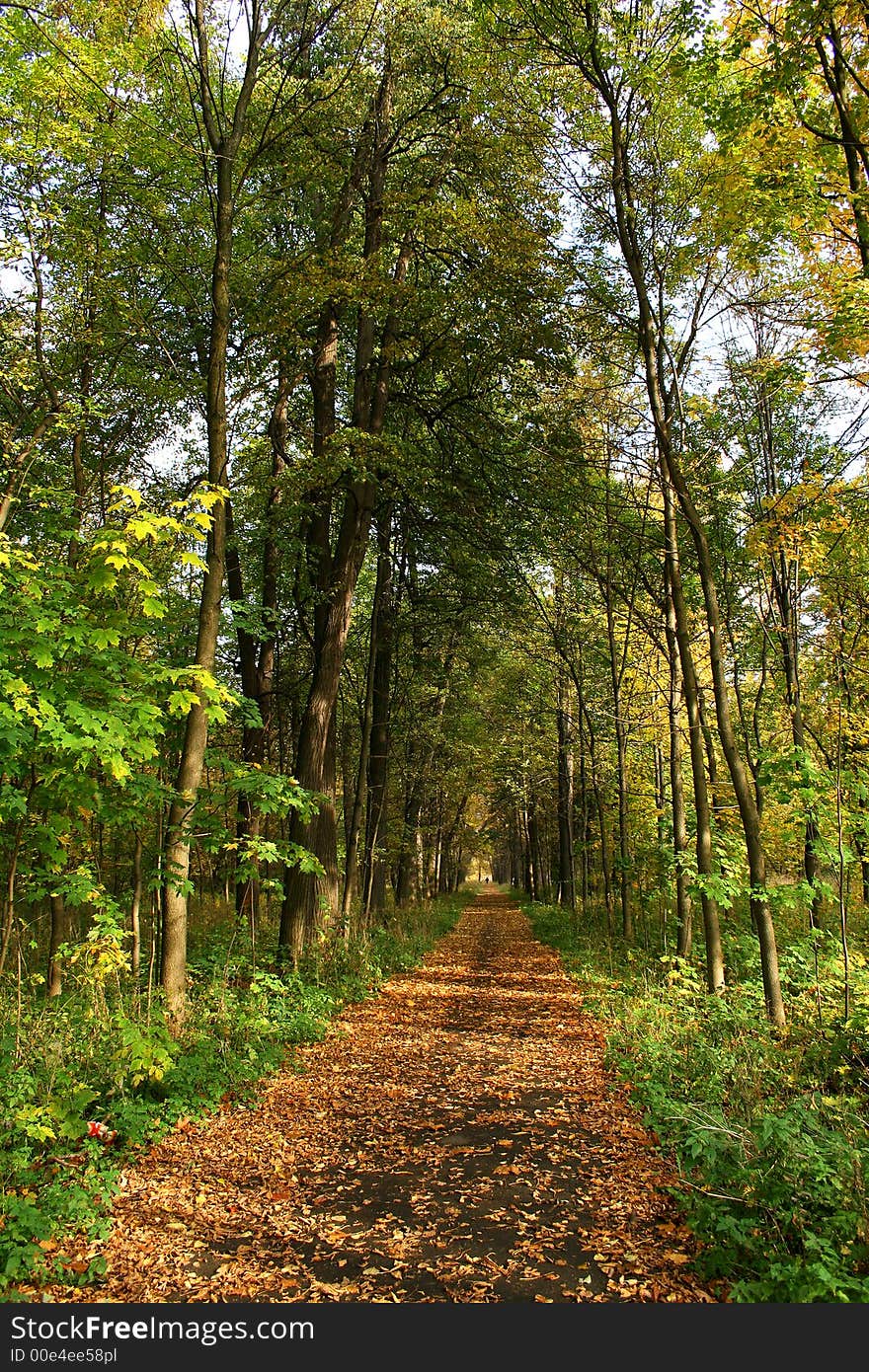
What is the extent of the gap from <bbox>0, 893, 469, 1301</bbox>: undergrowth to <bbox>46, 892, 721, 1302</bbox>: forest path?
17 centimetres

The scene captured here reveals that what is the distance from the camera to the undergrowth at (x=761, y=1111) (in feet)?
10.6

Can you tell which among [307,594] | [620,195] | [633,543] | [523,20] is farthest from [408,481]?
[523,20]

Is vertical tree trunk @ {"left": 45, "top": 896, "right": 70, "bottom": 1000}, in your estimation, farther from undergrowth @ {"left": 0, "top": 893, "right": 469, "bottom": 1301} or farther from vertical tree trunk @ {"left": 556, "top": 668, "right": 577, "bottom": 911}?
vertical tree trunk @ {"left": 556, "top": 668, "right": 577, "bottom": 911}

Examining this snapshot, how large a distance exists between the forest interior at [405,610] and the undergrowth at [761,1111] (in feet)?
0.13

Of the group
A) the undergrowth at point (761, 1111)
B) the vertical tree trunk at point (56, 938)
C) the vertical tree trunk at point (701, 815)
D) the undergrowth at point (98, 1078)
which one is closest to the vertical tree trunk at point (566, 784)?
the vertical tree trunk at point (701, 815)

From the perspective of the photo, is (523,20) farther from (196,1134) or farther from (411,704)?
(411,704)

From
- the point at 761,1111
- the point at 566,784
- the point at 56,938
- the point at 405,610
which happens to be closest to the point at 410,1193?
the point at 761,1111

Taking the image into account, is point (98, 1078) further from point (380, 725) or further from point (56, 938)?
point (380, 725)

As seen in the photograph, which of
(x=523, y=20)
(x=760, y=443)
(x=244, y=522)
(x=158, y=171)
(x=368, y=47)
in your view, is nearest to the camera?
(x=523, y=20)

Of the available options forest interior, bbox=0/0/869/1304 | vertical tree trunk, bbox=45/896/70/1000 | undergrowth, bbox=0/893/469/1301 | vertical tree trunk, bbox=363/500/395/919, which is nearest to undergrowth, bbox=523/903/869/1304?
forest interior, bbox=0/0/869/1304

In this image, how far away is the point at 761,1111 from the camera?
15.5 feet

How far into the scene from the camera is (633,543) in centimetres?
1184

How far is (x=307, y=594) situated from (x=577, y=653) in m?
8.43

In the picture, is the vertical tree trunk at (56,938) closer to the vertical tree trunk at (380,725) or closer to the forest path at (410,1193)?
the forest path at (410,1193)
